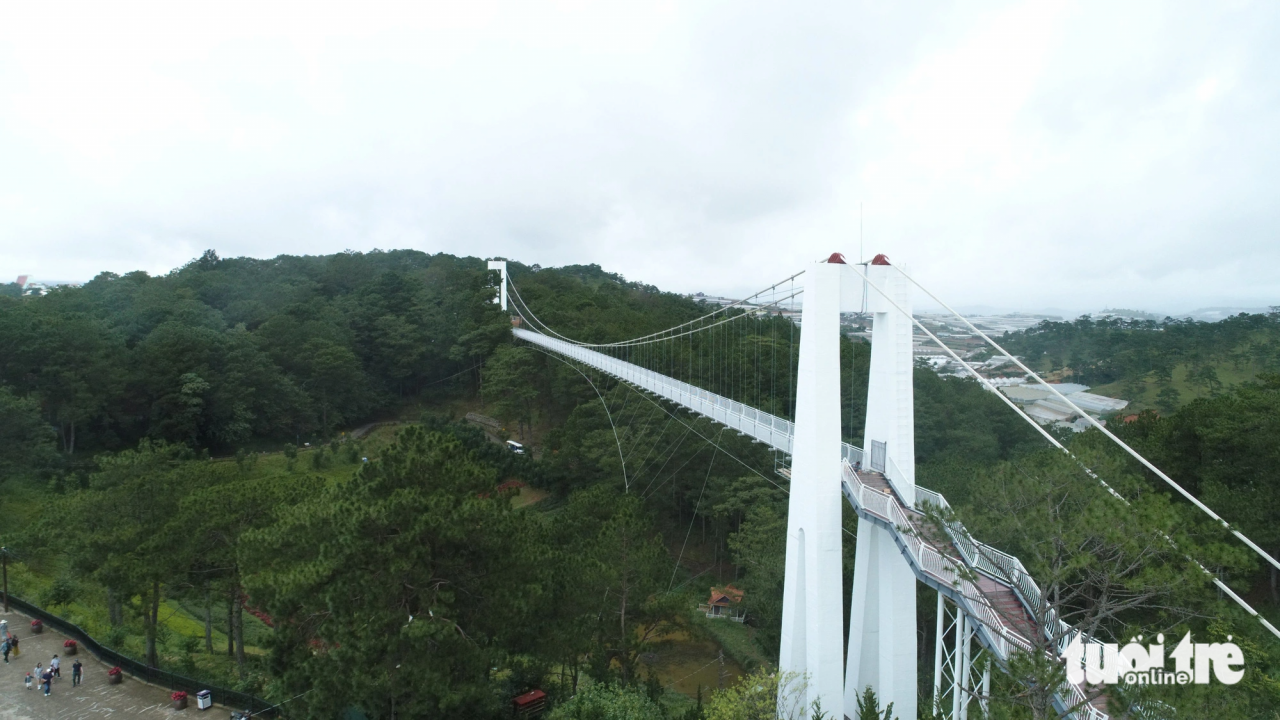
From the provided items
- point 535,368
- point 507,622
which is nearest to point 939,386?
point 535,368

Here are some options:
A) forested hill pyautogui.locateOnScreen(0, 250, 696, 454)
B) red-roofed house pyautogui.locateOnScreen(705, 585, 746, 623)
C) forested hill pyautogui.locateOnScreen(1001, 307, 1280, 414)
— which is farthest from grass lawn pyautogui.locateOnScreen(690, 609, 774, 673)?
forested hill pyautogui.locateOnScreen(0, 250, 696, 454)

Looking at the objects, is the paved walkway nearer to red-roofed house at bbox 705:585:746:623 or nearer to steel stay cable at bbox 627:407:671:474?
red-roofed house at bbox 705:585:746:623

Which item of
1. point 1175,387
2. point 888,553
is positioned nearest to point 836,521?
point 888,553

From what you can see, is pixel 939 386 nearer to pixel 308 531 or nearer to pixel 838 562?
pixel 838 562

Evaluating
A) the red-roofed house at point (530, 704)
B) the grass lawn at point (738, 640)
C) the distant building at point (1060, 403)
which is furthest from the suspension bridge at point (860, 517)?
the distant building at point (1060, 403)

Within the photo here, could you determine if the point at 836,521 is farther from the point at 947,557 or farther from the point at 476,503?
the point at 476,503

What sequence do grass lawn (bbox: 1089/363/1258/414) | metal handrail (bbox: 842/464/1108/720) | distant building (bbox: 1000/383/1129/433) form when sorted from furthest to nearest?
distant building (bbox: 1000/383/1129/433) < grass lawn (bbox: 1089/363/1258/414) < metal handrail (bbox: 842/464/1108/720)

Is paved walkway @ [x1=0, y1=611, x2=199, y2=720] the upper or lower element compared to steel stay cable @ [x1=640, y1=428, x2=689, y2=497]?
lower
